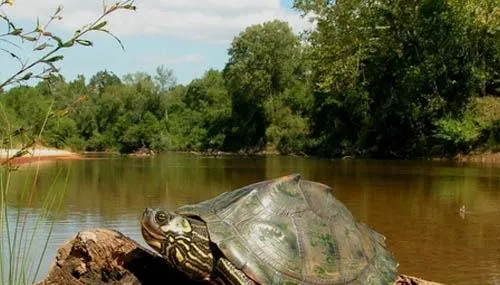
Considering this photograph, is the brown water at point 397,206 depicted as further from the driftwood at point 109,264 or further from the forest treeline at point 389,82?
the forest treeline at point 389,82

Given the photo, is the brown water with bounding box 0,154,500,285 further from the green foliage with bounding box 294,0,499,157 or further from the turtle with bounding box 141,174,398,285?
the green foliage with bounding box 294,0,499,157

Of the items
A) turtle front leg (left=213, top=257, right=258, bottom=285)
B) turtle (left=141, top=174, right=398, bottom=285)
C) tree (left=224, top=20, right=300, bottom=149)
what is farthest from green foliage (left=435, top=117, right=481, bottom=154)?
turtle front leg (left=213, top=257, right=258, bottom=285)

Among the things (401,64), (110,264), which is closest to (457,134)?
(401,64)

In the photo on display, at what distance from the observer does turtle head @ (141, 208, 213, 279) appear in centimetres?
434

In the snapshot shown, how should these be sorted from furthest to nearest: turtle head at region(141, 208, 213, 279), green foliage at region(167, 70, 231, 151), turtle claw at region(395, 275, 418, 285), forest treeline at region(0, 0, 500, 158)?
green foliage at region(167, 70, 231, 151) < forest treeline at region(0, 0, 500, 158) < turtle claw at region(395, 275, 418, 285) < turtle head at region(141, 208, 213, 279)

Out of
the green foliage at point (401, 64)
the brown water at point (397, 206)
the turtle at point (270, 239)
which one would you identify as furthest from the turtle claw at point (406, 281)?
the green foliage at point (401, 64)

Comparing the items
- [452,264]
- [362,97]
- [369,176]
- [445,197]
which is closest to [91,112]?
[362,97]

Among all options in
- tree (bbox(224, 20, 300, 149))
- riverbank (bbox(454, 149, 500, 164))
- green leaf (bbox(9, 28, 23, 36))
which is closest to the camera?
green leaf (bbox(9, 28, 23, 36))

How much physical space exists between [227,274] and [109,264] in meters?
0.93

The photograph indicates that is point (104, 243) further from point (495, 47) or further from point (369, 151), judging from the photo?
point (369, 151)

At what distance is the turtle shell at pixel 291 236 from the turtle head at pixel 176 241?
145 millimetres

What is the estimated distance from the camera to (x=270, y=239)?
188 inches

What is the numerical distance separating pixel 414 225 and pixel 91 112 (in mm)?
95061

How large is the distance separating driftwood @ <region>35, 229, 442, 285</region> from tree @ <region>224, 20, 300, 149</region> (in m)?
70.6
